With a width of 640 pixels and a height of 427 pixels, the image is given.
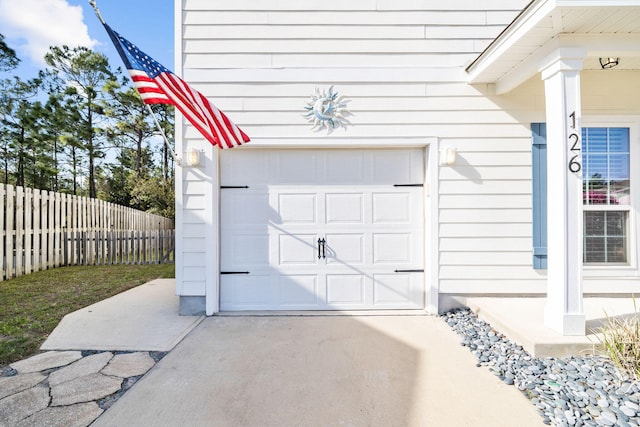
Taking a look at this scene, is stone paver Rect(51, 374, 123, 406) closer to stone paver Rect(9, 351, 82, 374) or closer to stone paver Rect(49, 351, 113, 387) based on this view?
stone paver Rect(49, 351, 113, 387)

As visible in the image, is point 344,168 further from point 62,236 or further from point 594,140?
point 62,236

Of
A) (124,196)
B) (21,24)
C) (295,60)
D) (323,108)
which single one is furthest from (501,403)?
(21,24)

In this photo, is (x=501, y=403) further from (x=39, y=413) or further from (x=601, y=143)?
(x=601, y=143)

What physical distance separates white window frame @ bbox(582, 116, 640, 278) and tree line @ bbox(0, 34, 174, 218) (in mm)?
13860

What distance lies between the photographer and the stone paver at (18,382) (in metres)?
2.11

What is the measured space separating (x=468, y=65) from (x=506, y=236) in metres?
2.11

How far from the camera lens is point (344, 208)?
3.89 m

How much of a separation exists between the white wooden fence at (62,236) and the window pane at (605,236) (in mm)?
8320

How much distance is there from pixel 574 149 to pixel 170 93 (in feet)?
11.9

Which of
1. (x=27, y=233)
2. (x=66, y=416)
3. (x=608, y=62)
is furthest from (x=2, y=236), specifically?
(x=608, y=62)

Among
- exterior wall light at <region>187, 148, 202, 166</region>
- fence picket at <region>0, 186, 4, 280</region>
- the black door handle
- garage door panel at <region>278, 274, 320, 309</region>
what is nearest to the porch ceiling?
the black door handle

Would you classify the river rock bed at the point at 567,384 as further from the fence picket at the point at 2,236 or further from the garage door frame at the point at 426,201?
the fence picket at the point at 2,236

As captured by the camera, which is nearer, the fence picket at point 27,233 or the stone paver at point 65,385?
the stone paver at point 65,385

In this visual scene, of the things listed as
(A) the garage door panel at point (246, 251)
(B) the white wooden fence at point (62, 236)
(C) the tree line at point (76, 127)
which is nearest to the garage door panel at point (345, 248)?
(A) the garage door panel at point (246, 251)
